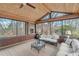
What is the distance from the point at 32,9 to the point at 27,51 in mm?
851

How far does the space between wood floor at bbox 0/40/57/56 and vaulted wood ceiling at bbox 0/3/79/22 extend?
0.53 m

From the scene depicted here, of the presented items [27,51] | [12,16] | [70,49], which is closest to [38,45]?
[27,51]

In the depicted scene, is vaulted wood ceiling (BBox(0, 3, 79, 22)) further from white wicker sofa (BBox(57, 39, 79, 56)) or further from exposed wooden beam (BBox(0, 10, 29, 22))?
white wicker sofa (BBox(57, 39, 79, 56))

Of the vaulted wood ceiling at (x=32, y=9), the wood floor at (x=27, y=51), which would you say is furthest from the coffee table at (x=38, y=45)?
the vaulted wood ceiling at (x=32, y=9)

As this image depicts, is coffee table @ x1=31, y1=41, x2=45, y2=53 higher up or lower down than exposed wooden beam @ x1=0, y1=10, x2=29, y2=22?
lower down

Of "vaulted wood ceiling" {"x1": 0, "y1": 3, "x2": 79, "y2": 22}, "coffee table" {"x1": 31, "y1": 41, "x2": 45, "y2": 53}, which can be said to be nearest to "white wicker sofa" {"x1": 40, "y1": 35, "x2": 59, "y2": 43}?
"coffee table" {"x1": 31, "y1": 41, "x2": 45, "y2": 53}

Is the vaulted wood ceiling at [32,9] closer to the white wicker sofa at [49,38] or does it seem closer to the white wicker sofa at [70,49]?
the white wicker sofa at [49,38]

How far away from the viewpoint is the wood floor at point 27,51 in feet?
6.91

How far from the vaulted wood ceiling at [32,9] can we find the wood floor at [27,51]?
0.53 meters

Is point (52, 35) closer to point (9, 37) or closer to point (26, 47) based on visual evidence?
point (26, 47)

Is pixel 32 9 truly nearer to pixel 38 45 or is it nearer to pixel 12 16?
pixel 12 16

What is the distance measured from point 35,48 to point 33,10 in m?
0.77

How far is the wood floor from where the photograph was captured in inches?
83.0

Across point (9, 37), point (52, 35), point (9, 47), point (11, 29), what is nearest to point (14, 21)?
point (11, 29)
